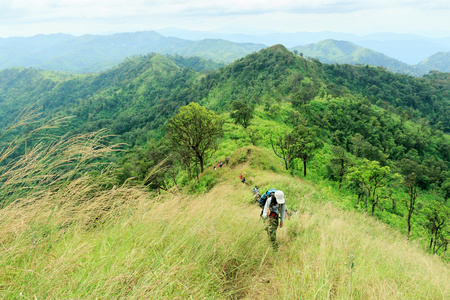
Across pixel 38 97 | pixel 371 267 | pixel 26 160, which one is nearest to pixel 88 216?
pixel 26 160

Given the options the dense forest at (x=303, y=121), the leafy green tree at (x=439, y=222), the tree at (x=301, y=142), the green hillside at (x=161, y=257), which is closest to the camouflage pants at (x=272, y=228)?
the green hillside at (x=161, y=257)

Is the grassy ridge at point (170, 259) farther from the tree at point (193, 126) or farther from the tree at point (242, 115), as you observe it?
the tree at point (242, 115)

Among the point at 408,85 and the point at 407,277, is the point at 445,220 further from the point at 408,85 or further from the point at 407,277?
the point at 408,85

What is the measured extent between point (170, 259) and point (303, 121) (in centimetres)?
3980

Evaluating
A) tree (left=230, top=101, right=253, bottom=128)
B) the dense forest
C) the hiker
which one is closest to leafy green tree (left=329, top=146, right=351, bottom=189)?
the dense forest

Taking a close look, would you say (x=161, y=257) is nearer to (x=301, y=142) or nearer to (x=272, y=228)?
(x=272, y=228)

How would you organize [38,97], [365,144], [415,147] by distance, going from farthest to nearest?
[38,97]
[415,147]
[365,144]

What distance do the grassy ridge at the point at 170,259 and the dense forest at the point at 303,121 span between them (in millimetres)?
955

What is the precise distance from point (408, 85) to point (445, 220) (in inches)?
4749

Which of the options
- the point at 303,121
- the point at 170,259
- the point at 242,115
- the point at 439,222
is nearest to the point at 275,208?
the point at 170,259

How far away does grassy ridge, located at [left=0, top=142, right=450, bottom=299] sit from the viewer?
1.99m

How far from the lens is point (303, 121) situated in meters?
38.8

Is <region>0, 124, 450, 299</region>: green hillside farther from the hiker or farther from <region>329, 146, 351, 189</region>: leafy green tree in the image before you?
<region>329, 146, 351, 189</region>: leafy green tree

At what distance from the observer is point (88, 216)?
3.41m
